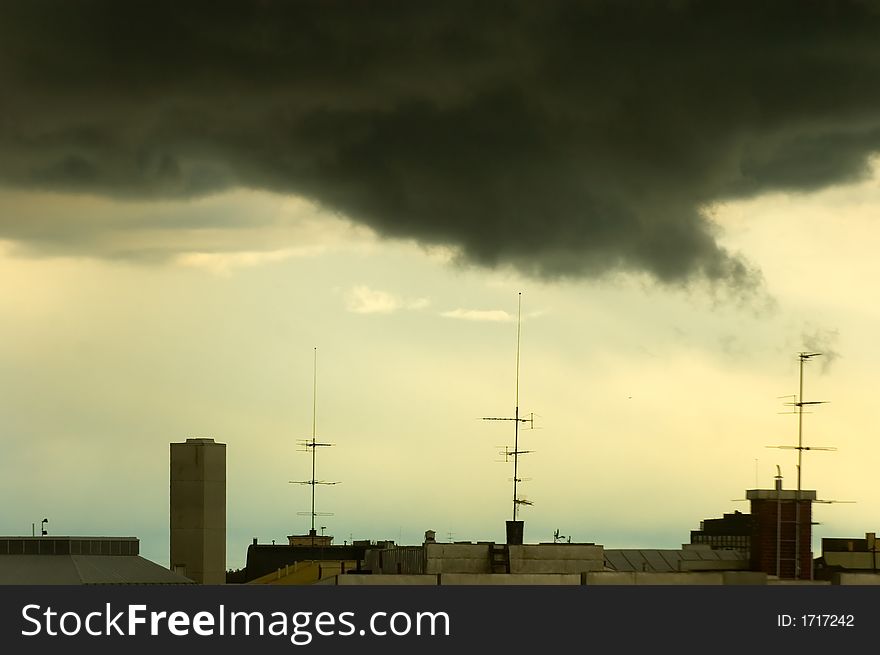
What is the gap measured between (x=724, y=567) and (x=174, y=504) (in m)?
46.5

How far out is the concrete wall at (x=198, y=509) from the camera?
159m

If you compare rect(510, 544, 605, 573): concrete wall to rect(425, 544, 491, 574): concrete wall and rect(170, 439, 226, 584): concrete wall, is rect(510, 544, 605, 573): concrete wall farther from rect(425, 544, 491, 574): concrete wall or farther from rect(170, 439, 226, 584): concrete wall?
rect(170, 439, 226, 584): concrete wall

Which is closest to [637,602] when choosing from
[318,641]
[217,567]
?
[318,641]

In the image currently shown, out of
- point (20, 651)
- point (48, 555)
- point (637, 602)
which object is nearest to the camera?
point (20, 651)

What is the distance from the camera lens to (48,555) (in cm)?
13988

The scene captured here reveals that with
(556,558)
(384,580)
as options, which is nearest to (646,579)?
(556,558)

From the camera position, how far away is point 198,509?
159625mm

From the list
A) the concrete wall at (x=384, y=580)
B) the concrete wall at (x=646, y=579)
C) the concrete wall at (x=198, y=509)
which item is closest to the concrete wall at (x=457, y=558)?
the concrete wall at (x=384, y=580)

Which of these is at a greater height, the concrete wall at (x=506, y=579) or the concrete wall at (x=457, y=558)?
the concrete wall at (x=457, y=558)

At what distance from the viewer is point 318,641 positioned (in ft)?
343

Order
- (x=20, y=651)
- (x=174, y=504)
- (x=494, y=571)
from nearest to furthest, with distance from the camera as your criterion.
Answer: (x=20, y=651), (x=494, y=571), (x=174, y=504)

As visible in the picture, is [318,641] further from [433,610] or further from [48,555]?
[48,555]

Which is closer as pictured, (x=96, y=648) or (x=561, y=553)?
(x=96, y=648)

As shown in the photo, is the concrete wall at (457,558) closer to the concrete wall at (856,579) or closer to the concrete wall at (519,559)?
the concrete wall at (519,559)
